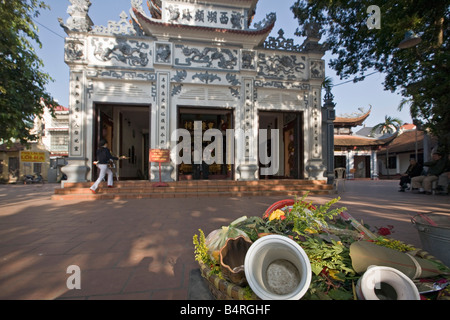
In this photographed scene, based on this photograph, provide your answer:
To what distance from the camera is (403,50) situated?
641cm

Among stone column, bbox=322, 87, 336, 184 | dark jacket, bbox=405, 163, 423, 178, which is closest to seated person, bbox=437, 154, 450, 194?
dark jacket, bbox=405, 163, 423, 178

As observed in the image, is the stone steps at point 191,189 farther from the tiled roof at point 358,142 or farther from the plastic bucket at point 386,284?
the tiled roof at point 358,142

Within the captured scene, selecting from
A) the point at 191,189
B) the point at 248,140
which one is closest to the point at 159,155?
the point at 191,189

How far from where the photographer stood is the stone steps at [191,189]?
6754 millimetres

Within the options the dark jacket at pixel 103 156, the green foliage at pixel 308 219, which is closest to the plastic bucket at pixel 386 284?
the green foliage at pixel 308 219

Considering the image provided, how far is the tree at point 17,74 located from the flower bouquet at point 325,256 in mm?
7956

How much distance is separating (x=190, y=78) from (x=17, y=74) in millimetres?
5531

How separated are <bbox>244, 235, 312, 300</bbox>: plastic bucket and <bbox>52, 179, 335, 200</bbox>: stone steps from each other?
19.3ft

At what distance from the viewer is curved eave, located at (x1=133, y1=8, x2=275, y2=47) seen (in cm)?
812

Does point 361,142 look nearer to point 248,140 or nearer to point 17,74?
point 248,140

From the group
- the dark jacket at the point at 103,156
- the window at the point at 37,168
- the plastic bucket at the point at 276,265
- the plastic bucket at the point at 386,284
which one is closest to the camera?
the plastic bucket at the point at 386,284

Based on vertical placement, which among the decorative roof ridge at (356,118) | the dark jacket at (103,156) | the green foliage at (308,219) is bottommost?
the green foliage at (308,219)

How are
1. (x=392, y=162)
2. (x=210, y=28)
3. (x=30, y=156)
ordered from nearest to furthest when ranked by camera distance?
(x=210, y=28)
(x=30, y=156)
(x=392, y=162)

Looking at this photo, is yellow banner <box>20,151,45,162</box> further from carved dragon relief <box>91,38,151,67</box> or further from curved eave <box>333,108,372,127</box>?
curved eave <box>333,108,372,127</box>
